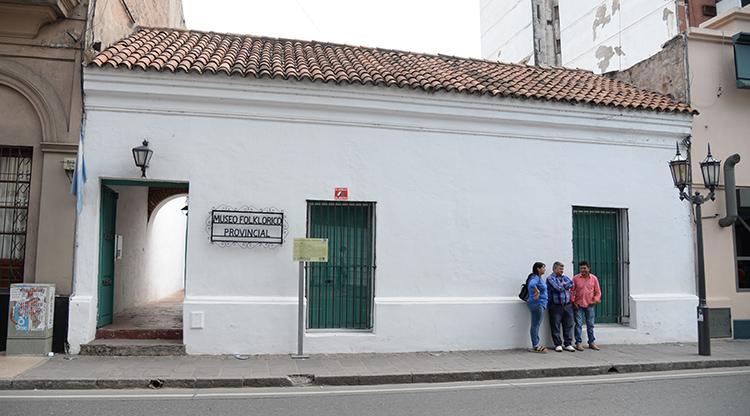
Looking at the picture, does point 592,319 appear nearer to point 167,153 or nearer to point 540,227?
point 540,227

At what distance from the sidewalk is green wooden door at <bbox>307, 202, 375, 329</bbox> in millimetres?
802

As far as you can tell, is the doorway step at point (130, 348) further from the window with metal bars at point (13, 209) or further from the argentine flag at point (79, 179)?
the argentine flag at point (79, 179)

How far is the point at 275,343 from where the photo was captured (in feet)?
31.0

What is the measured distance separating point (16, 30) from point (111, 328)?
16.4 ft

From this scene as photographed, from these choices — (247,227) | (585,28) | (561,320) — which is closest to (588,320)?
(561,320)

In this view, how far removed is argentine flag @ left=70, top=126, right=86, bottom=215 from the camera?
8859 millimetres

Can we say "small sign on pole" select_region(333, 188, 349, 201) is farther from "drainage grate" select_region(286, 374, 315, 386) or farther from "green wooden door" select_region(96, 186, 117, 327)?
"green wooden door" select_region(96, 186, 117, 327)

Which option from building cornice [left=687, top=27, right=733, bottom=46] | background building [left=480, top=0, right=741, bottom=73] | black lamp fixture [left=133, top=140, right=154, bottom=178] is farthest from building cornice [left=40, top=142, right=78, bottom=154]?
background building [left=480, top=0, right=741, bottom=73]

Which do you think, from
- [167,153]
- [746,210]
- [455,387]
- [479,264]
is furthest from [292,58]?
[746,210]

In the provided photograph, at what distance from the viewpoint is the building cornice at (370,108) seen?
369 inches

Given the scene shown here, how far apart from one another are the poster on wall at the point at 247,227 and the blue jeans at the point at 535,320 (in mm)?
4497

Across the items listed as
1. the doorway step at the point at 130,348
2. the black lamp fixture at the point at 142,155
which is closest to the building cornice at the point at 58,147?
the black lamp fixture at the point at 142,155

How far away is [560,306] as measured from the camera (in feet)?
33.6

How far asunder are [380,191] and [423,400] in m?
4.13
